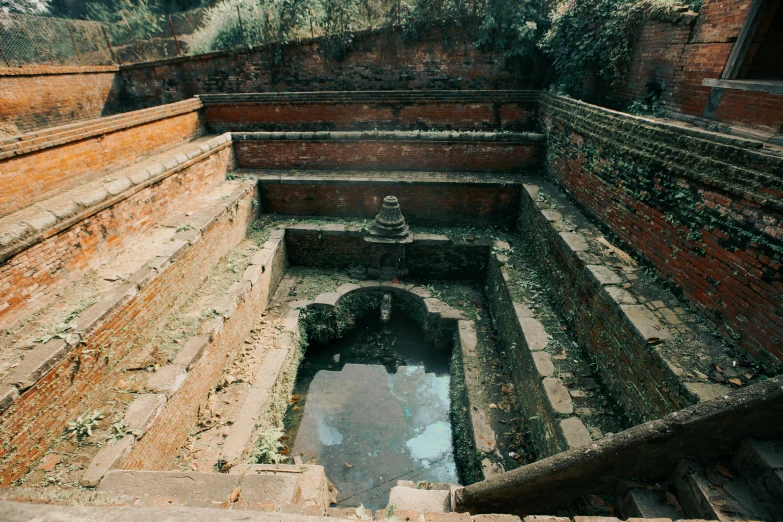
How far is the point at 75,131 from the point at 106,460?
5.87m

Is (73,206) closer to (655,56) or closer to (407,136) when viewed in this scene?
(407,136)

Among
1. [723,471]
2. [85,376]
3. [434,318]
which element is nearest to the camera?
[723,471]

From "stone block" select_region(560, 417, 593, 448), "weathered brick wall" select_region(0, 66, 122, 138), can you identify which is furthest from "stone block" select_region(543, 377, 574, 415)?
"weathered brick wall" select_region(0, 66, 122, 138)

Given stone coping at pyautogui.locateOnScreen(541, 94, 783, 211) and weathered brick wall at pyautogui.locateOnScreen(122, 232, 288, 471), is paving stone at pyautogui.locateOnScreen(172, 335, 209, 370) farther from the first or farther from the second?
stone coping at pyautogui.locateOnScreen(541, 94, 783, 211)

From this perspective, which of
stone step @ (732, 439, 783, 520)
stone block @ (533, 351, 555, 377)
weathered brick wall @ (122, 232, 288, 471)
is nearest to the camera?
stone step @ (732, 439, 783, 520)

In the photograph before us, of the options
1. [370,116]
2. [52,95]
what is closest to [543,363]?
[370,116]

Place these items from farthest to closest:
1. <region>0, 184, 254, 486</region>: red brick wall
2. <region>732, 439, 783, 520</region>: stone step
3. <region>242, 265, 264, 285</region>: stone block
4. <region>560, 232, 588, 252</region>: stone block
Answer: <region>242, 265, 264, 285</region>: stone block → <region>560, 232, 588, 252</region>: stone block → <region>0, 184, 254, 486</region>: red brick wall → <region>732, 439, 783, 520</region>: stone step

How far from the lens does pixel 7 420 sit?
9.98 feet

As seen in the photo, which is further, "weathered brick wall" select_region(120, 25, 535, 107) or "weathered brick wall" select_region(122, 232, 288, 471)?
"weathered brick wall" select_region(120, 25, 535, 107)

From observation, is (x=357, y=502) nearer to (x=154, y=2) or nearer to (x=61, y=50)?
(x=61, y=50)

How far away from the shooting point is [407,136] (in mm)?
8375

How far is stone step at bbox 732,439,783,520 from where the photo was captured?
2.27m

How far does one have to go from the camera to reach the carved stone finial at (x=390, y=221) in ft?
23.8

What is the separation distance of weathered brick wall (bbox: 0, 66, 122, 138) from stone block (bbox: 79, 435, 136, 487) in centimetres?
887
